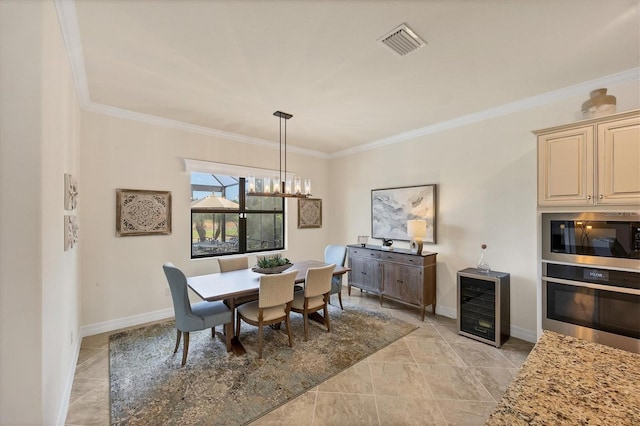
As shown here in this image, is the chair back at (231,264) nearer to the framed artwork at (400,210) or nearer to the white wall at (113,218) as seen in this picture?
the white wall at (113,218)

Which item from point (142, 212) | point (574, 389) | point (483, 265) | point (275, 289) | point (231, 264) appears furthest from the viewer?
point (231, 264)

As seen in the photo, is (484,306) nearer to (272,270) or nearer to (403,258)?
(403,258)

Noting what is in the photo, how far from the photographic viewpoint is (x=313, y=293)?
3.22 m

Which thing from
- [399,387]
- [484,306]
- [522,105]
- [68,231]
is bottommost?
[399,387]

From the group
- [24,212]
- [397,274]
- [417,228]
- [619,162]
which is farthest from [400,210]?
[24,212]

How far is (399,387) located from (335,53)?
9.59 feet

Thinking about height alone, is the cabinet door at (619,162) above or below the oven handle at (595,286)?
above

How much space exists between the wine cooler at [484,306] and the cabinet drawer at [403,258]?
585 mm

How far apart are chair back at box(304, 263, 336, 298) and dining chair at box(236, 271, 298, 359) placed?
0.25m

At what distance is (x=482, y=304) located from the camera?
10.5 ft

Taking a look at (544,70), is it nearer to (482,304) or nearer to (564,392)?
(482,304)

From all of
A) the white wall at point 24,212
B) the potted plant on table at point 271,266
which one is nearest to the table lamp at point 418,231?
the potted plant on table at point 271,266

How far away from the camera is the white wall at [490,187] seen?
314 centimetres

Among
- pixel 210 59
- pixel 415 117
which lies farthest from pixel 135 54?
pixel 415 117
